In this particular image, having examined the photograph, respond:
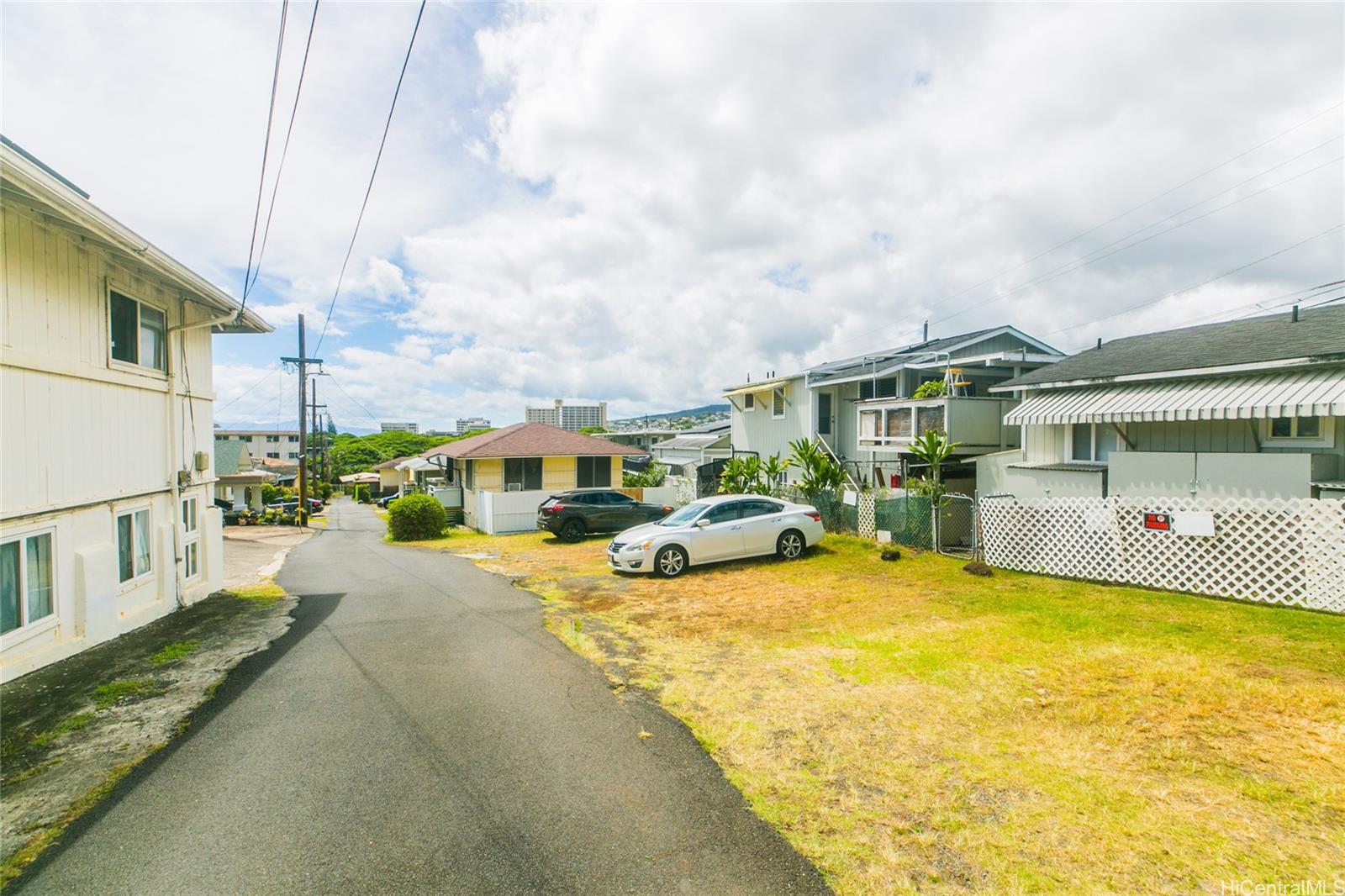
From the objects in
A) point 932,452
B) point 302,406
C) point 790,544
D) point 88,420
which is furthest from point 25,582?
point 302,406

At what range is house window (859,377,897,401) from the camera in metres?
18.4

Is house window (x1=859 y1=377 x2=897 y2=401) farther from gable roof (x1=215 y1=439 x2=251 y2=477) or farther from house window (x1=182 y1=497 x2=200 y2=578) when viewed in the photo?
gable roof (x1=215 y1=439 x2=251 y2=477)

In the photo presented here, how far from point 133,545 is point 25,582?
7.46 ft

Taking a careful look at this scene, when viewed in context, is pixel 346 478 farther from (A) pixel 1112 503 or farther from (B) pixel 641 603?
(A) pixel 1112 503

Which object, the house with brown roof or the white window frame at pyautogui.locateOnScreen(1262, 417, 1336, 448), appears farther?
the house with brown roof

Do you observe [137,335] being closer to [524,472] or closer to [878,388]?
[524,472]

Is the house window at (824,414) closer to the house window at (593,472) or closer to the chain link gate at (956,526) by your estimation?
the chain link gate at (956,526)

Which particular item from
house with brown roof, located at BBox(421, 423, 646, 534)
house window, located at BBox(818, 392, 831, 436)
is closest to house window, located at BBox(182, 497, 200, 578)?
house with brown roof, located at BBox(421, 423, 646, 534)

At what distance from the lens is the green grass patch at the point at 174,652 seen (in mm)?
6781

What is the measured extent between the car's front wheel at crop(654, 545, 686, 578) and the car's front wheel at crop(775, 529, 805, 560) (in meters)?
2.36

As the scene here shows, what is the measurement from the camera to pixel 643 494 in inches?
966

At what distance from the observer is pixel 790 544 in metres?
13.1

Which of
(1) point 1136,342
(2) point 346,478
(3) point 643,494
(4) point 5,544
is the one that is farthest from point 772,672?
(2) point 346,478

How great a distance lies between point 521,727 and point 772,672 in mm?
2757
